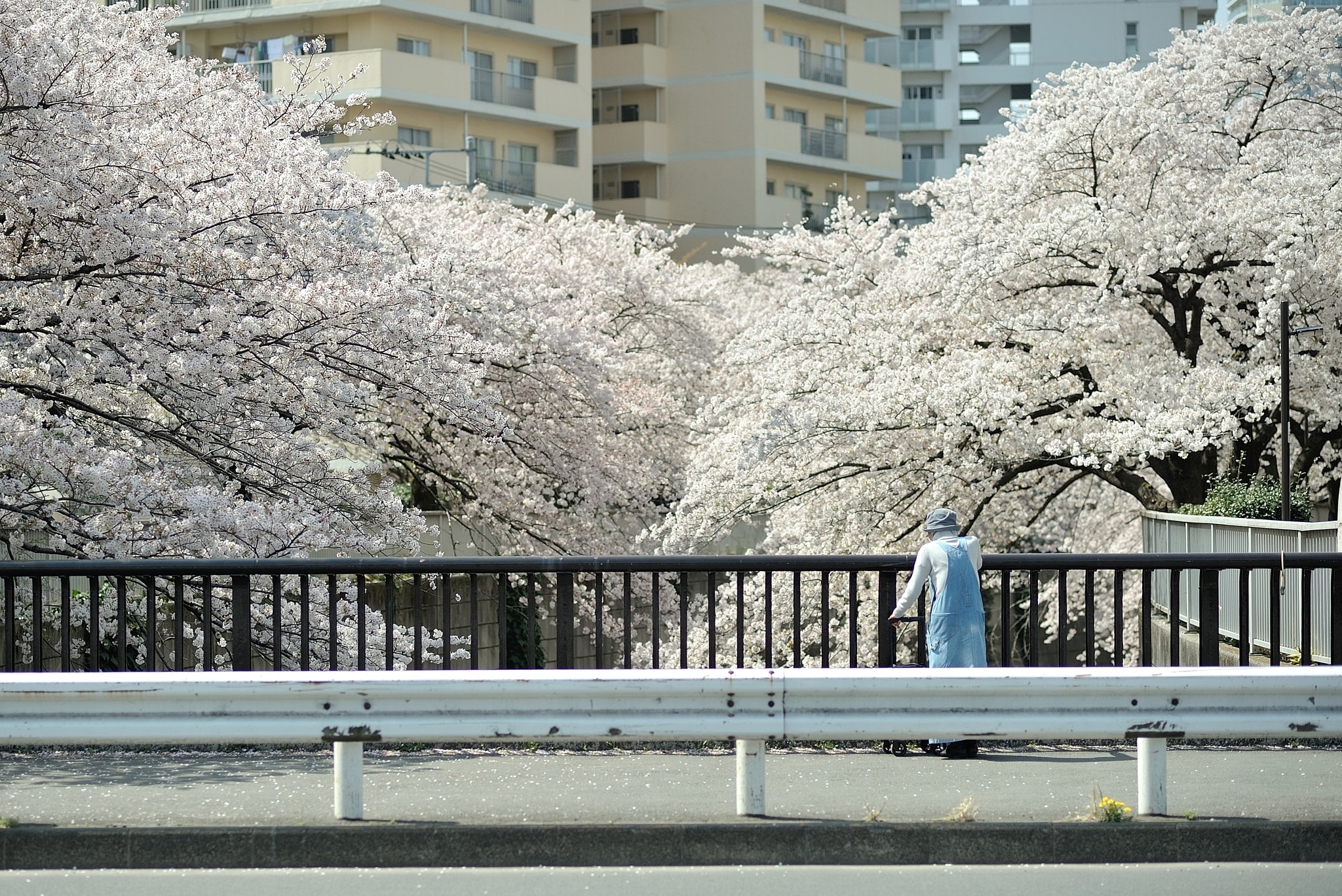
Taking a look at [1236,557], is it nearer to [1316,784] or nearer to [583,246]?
[1316,784]

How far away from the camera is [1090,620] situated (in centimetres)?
736

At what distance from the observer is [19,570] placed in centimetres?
757

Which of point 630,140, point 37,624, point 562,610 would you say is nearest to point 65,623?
point 37,624

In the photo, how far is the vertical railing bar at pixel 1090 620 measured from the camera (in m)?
7.40

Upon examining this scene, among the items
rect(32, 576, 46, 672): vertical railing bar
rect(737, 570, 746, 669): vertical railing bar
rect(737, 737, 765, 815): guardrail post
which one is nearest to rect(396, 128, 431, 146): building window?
rect(32, 576, 46, 672): vertical railing bar

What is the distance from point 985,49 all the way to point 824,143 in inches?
949

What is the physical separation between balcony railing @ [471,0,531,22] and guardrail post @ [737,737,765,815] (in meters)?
46.9

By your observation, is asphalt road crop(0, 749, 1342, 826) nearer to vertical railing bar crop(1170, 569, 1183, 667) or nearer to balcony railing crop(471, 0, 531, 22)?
vertical railing bar crop(1170, 569, 1183, 667)

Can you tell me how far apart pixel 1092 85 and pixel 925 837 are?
16469mm

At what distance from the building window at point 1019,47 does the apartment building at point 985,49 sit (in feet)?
0.12

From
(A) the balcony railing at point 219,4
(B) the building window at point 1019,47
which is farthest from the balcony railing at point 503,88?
(B) the building window at point 1019,47

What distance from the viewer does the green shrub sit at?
59.7 feet

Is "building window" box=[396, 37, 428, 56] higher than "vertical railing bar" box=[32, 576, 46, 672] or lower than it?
higher

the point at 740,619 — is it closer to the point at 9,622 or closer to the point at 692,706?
the point at 692,706
